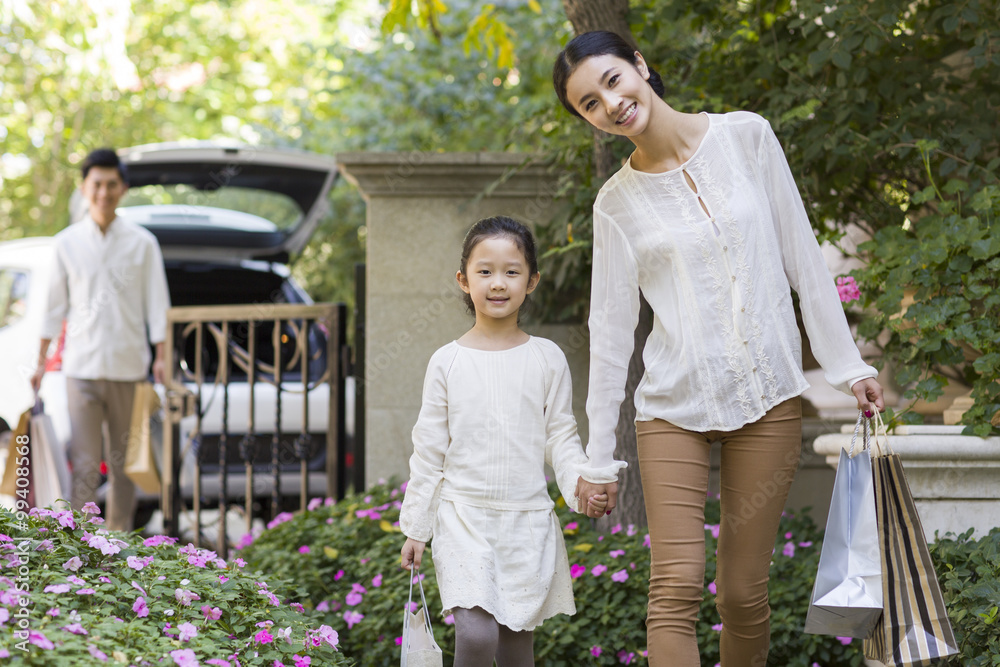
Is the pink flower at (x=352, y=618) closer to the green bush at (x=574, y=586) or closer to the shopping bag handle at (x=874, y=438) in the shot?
the green bush at (x=574, y=586)

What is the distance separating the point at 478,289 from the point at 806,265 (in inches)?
32.2

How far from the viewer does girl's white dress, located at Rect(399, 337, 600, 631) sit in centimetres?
235

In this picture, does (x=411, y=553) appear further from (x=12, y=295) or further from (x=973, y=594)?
(x=12, y=295)

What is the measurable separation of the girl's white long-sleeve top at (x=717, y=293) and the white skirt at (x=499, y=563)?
0.84 ft

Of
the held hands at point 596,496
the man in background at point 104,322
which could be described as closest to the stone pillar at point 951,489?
the held hands at point 596,496

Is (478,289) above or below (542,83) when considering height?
below

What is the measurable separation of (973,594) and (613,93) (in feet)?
5.08

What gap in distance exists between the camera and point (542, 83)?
316 inches

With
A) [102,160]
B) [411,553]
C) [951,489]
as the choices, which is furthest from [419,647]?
[102,160]

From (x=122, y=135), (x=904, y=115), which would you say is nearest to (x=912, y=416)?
(x=904, y=115)

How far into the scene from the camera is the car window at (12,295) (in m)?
5.59

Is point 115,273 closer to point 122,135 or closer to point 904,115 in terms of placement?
point 904,115

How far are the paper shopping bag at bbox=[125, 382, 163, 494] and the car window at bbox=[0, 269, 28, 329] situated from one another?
121cm

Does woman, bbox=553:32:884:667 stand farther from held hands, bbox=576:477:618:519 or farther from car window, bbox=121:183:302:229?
car window, bbox=121:183:302:229
